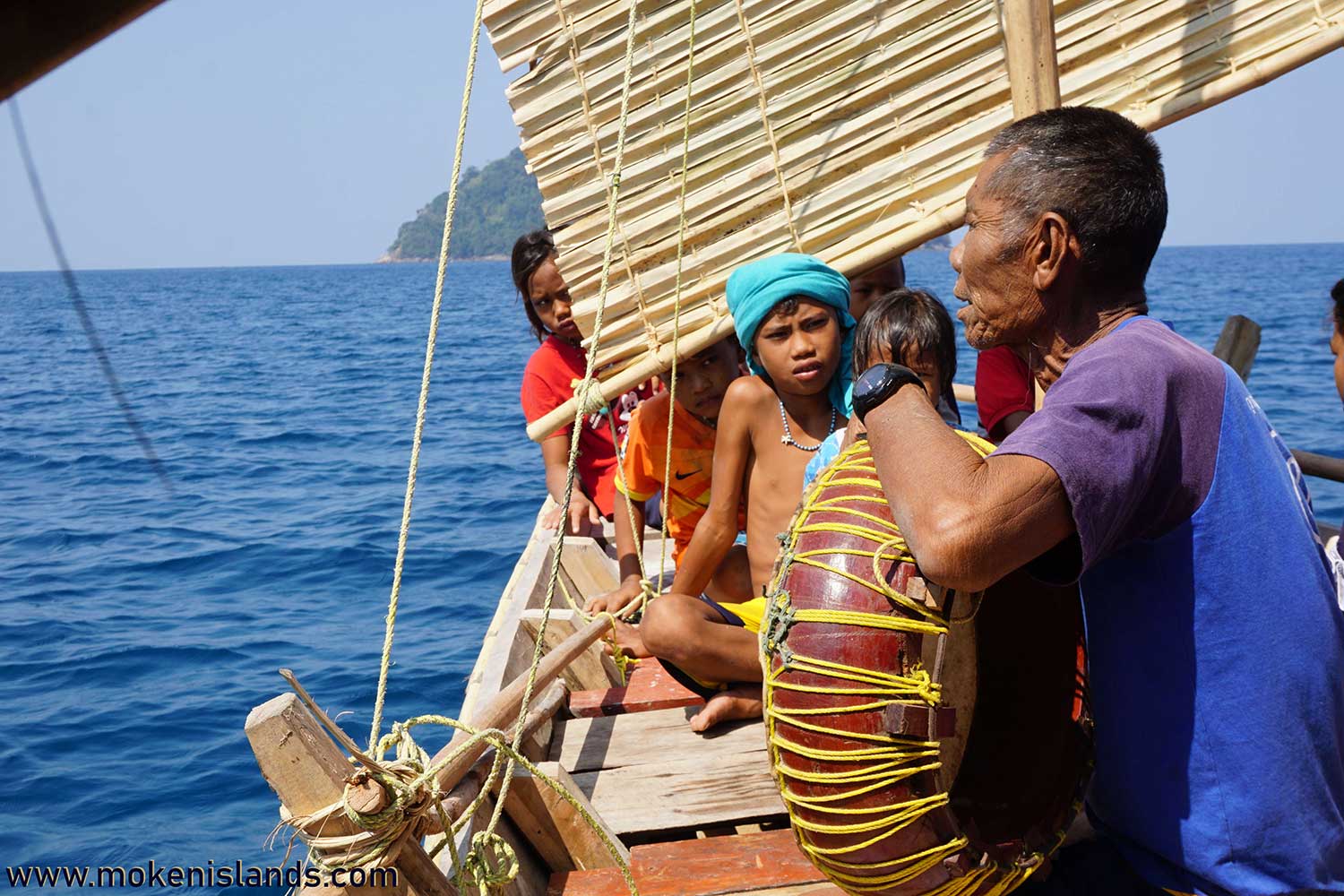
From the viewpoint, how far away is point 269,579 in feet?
35.6

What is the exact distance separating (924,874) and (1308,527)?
2.63 ft

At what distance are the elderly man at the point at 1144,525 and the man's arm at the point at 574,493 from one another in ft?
13.1

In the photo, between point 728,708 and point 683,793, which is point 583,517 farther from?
point 683,793

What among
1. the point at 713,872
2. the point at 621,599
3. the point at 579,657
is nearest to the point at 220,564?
the point at 621,599

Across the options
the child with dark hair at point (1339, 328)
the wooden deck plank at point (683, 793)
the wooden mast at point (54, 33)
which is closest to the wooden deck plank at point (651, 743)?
the wooden deck plank at point (683, 793)

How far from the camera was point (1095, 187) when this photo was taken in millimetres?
1730

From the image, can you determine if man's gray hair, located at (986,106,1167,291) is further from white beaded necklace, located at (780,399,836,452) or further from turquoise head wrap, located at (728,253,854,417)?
white beaded necklace, located at (780,399,836,452)

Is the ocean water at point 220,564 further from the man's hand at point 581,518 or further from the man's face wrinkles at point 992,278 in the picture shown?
the man's face wrinkles at point 992,278

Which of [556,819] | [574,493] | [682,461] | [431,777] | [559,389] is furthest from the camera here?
[574,493]

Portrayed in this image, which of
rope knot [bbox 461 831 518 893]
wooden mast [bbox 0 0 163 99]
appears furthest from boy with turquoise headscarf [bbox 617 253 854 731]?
wooden mast [bbox 0 0 163 99]

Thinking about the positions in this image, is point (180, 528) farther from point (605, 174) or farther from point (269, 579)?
point (605, 174)

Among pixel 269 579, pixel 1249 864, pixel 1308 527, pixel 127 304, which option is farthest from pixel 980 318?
pixel 127 304

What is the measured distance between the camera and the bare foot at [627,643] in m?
4.21

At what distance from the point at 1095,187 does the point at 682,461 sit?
2.97 m
